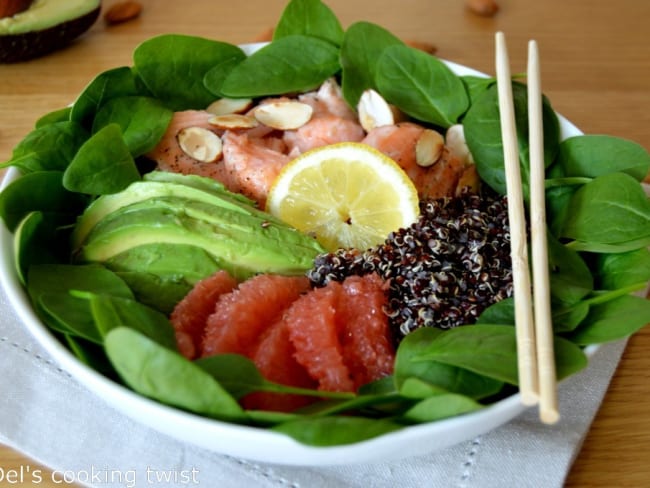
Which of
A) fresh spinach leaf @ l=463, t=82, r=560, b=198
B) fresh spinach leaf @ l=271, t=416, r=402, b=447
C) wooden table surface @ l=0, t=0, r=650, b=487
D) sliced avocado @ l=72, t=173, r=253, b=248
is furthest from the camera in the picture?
wooden table surface @ l=0, t=0, r=650, b=487

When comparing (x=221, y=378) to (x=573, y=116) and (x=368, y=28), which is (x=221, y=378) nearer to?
(x=368, y=28)

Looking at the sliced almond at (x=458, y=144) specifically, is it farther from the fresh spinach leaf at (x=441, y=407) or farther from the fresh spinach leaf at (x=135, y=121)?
the fresh spinach leaf at (x=441, y=407)

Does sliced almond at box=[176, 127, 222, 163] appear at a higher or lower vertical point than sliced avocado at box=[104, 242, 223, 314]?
higher

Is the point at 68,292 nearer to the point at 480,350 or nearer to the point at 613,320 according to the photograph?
the point at 480,350

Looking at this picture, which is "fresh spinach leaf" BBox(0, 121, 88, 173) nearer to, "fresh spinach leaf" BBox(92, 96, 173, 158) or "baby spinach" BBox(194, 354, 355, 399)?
"fresh spinach leaf" BBox(92, 96, 173, 158)

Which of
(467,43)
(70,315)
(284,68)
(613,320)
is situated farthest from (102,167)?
(467,43)

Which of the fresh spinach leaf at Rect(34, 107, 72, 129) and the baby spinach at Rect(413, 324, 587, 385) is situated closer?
the baby spinach at Rect(413, 324, 587, 385)

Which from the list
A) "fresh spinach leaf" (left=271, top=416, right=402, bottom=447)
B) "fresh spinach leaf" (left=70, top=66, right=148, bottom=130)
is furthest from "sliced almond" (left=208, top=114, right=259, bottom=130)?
"fresh spinach leaf" (left=271, top=416, right=402, bottom=447)

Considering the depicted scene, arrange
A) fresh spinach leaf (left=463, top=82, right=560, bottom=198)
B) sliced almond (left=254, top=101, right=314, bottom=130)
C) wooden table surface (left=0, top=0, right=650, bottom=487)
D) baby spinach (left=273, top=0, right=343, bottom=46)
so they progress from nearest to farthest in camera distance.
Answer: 1. fresh spinach leaf (left=463, top=82, right=560, bottom=198)
2. sliced almond (left=254, top=101, right=314, bottom=130)
3. baby spinach (left=273, top=0, right=343, bottom=46)
4. wooden table surface (left=0, top=0, right=650, bottom=487)
